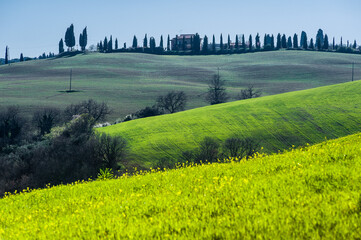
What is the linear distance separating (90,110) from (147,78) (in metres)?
60.4

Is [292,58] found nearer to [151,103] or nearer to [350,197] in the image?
[151,103]

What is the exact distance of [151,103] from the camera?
11006 centimetres

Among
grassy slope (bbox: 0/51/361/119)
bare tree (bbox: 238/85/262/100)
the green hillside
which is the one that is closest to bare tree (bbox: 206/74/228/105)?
grassy slope (bbox: 0/51/361/119)

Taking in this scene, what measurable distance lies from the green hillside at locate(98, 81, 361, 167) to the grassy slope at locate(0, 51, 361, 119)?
100.0 ft

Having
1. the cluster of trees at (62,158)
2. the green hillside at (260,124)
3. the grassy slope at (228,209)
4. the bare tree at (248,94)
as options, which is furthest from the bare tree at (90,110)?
the grassy slope at (228,209)

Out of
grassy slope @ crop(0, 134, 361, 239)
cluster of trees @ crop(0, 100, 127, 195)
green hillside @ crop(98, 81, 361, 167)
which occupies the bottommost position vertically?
cluster of trees @ crop(0, 100, 127, 195)

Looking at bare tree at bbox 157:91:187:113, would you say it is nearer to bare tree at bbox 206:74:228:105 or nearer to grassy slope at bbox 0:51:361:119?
grassy slope at bbox 0:51:361:119

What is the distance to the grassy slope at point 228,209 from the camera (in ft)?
18.3

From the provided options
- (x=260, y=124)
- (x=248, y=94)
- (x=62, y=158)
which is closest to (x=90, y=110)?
(x=62, y=158)

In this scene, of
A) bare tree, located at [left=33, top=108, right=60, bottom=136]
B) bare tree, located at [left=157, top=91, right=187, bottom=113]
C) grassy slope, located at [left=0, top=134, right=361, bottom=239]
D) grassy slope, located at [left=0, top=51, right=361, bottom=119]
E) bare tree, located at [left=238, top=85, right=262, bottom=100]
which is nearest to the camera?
grassy slope, located at [left=0, top=134, right=361, bottom=239]

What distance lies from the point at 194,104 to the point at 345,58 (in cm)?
11421

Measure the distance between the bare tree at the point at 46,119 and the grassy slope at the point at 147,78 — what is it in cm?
610

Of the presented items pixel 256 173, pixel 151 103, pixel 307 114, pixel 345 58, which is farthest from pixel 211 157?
pixel 345 58

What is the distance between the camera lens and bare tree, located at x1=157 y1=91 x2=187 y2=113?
109m
